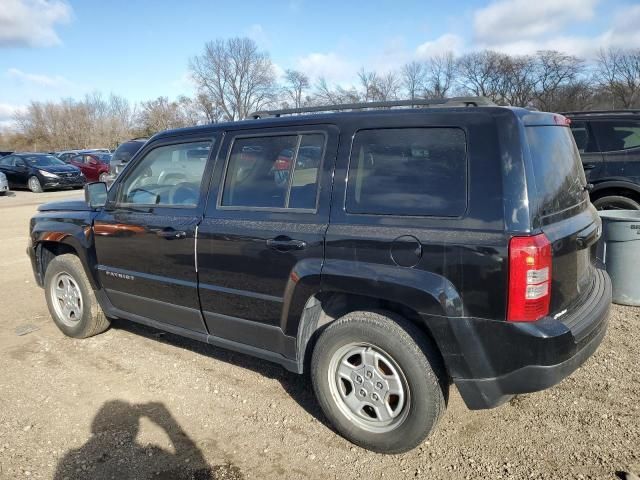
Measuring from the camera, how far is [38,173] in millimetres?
20656

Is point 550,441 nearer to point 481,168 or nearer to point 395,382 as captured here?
point 395,382

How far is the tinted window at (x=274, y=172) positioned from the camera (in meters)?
3.15


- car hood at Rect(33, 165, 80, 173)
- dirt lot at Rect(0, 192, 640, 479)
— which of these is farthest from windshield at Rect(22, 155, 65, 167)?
dirt lot at Rect(0, 192, 640, 479)

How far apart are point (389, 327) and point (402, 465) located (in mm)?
797

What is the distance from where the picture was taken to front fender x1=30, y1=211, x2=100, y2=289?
441cm

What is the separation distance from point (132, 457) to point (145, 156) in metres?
2.26

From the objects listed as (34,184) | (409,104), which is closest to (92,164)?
(34,184)

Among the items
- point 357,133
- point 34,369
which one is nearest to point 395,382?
point 357,133

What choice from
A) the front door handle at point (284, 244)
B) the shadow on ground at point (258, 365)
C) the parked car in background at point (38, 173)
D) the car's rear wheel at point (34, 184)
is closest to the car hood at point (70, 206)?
the shadow on ground at point (258, 365)

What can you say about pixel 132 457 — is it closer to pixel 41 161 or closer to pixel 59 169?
pixel 59 169

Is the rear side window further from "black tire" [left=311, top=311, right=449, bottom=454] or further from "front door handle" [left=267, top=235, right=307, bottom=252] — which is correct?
"black tire" [left=311, top=311, right=449, bottom=454]

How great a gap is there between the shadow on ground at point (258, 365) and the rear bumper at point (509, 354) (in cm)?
109

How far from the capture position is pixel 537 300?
8.14 ft

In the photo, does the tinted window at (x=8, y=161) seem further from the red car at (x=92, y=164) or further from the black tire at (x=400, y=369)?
the black tire at (x=400, y=369)
